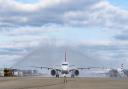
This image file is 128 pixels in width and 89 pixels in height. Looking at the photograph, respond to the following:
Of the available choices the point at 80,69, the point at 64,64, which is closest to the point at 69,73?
the point at 64,64

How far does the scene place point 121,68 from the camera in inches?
5241

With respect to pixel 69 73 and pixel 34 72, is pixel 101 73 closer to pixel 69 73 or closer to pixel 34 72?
pixel 34 72

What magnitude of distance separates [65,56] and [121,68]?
18863 mm

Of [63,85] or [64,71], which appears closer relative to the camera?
[63,85]

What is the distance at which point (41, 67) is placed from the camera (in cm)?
12431

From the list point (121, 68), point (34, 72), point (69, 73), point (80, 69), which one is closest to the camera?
point (69, 73)

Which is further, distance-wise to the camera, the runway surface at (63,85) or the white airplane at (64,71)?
the white airplane at (64,71)

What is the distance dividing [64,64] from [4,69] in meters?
21.9

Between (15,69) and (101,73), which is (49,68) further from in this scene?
(101,73)

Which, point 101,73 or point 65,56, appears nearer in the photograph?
point 65,56

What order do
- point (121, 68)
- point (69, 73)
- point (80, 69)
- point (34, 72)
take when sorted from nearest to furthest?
1. point (69, 73)
2. point (80, 69)
3. point (121, 68)
4. point (34, 72)

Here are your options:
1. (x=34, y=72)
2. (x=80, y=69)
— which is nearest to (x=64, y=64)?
(x=80, y=69)

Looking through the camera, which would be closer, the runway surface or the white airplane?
the runway surface

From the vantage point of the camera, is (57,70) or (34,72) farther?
(34,72)
